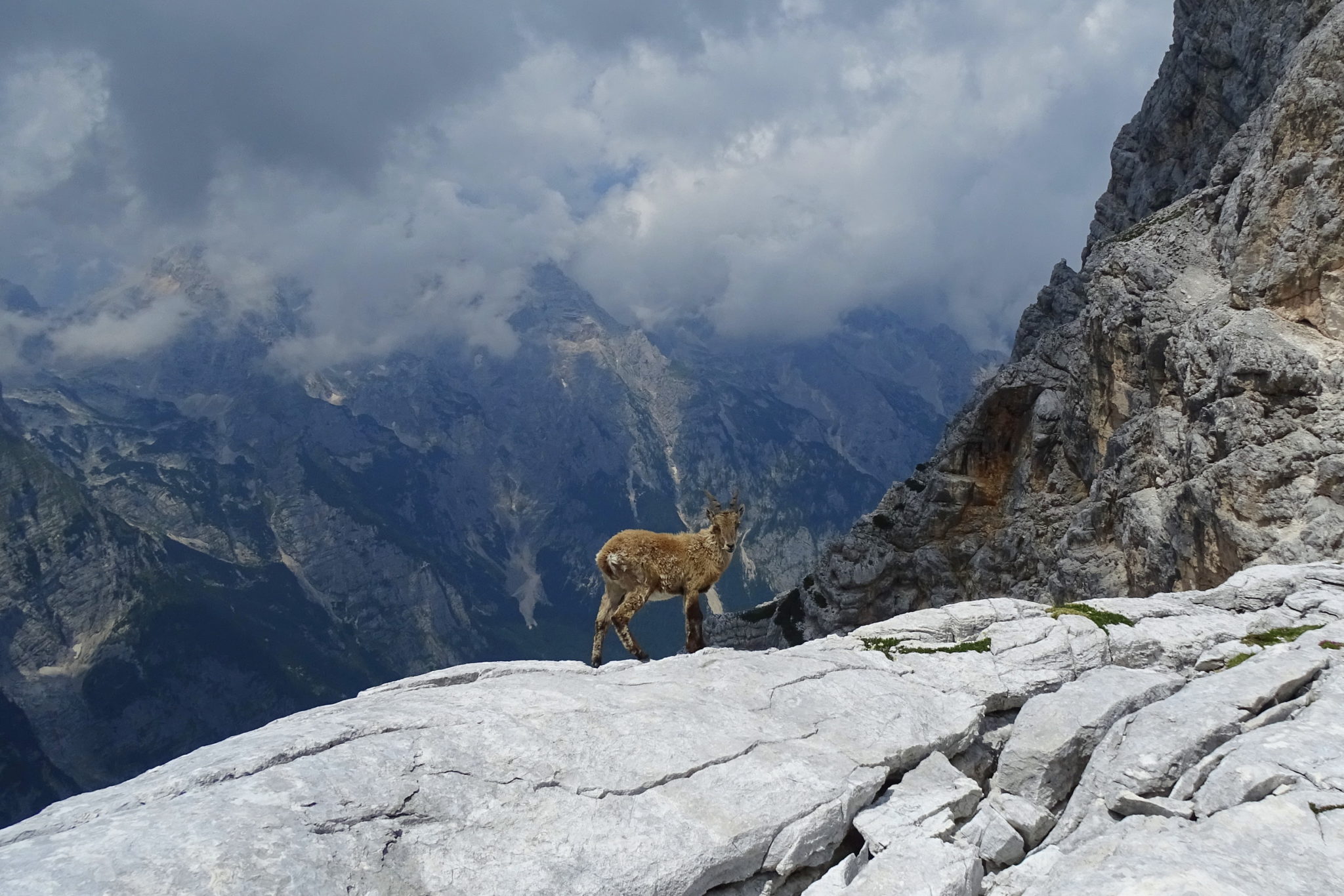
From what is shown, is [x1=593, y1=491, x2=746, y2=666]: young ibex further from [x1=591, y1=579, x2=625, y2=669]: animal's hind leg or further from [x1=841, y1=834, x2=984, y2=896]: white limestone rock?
[x1=841, y1=834, x2=984, y2=896]: white limestone rock

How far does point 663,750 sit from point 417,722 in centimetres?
353

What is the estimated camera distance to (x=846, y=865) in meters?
10.5

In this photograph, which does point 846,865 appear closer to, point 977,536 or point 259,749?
point 259,749

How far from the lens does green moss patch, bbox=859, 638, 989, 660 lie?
16734 millimetres

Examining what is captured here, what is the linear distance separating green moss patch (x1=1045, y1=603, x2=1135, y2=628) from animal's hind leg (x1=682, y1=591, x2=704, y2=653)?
32.4 ft

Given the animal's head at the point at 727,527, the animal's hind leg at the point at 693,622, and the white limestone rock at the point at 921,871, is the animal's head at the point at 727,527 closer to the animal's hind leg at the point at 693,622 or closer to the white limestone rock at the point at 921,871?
the animal's hind leg at the point at 693,622

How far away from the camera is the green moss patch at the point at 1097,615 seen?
719 inches

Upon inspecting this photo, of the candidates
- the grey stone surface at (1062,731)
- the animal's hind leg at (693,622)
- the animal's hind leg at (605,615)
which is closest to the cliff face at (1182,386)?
the grey stone surface at (1062,731)

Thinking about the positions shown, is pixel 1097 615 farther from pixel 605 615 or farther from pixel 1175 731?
pixel 605 615

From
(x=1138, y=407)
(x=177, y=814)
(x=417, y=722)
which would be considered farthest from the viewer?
(x=1138, y=407)

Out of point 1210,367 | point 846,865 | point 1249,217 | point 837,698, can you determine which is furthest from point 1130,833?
point 1249,217

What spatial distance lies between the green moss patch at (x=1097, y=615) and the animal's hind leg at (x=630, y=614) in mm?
11011

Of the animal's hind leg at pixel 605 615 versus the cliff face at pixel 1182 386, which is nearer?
the animal's hind leg at pixel 605 615

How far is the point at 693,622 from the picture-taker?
952 inches
